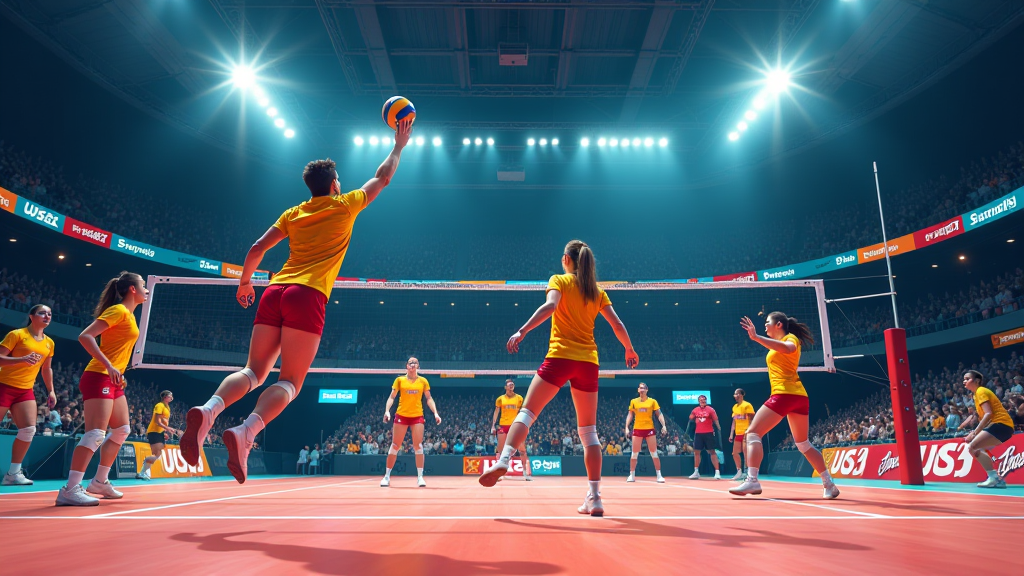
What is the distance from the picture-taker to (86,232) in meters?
23.6

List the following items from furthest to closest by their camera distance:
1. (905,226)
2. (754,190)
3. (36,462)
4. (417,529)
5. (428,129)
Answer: (754,190), (428,129), (905,226), (36,462), (417,529)

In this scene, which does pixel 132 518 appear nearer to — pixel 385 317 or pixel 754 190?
pixel 385 317

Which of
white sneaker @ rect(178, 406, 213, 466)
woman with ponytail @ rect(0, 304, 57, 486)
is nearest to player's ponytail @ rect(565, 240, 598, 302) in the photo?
white sneaker @ rect(178, 406, 213, 466)

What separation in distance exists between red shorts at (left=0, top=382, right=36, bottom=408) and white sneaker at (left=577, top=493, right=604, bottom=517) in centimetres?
863

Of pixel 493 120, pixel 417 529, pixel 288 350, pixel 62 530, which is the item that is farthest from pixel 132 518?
pixel 493 120

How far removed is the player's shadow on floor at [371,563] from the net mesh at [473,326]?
86.3 ft

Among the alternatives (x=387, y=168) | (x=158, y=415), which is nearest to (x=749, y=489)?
(x=387, y=168)

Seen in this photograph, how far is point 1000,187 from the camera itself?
21.8 m

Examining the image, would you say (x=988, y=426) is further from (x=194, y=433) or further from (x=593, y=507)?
(x=194, y=433)

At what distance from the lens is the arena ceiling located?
21.6 meters

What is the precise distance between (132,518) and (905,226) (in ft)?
103

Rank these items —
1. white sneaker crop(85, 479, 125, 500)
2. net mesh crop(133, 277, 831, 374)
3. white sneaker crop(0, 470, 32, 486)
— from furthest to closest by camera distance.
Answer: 1. net mesh crop(133, 277, 831, 374)
2. white sneaker crop(0, 470, 32, 486)
3. white sneaker crop(85, 479, 125, 500)

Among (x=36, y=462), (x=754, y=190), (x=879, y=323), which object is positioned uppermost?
(x=754, y=190)

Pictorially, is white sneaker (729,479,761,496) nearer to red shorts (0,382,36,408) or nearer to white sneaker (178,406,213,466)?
white sneaker (178,406,213,466)
